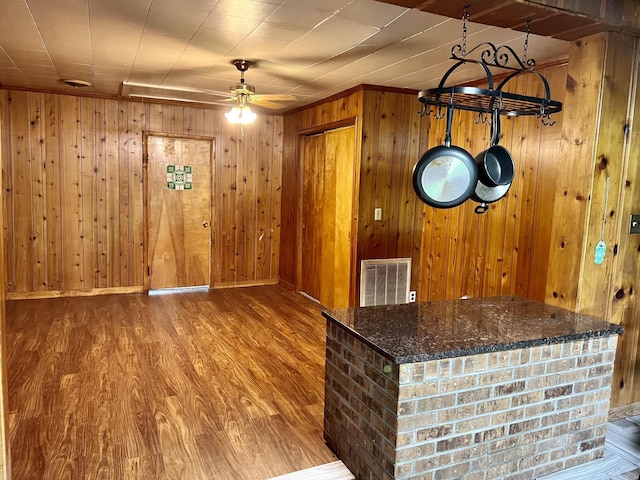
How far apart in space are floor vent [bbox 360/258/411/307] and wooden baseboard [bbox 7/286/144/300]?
2983 mm

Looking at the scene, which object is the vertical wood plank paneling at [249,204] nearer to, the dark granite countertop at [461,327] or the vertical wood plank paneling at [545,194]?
the vertical wood plank paneling at [545,194]

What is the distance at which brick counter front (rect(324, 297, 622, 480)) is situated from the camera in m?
1.89

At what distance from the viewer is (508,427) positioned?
208 centimetres

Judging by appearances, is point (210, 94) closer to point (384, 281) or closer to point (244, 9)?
point (244, 9)

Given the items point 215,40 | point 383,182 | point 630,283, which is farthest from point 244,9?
point 630,283

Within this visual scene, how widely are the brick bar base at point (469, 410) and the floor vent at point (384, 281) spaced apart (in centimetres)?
225

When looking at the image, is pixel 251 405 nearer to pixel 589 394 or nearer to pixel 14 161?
pixel 589 394

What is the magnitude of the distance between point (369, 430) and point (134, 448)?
51.1 inches

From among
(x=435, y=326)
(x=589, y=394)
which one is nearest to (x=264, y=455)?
(x=435, y=326)

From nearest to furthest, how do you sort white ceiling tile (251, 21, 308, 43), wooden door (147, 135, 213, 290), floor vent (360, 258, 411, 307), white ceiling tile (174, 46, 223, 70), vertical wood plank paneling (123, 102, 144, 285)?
white ceiling tile (251, 21, 308, 43) < white ceiling tile (174, 46, 223, 70) < floor vent (360, 258, 411, 307) < vertical wood plank paneling (123, 102, 144, 285) < wooden door (147, 135, 213, 290)

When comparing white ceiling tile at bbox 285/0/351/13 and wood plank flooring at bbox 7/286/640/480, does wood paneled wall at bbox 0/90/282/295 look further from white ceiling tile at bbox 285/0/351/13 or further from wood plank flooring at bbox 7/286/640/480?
white ceiling tile at bbox 285/0/351/13

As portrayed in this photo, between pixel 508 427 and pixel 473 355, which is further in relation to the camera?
pixel 508 427

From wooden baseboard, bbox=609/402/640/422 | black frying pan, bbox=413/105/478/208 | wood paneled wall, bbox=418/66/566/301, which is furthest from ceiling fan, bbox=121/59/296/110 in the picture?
wooden baseboard, bbox=609/402/640/422

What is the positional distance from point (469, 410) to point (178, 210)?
188 inches
